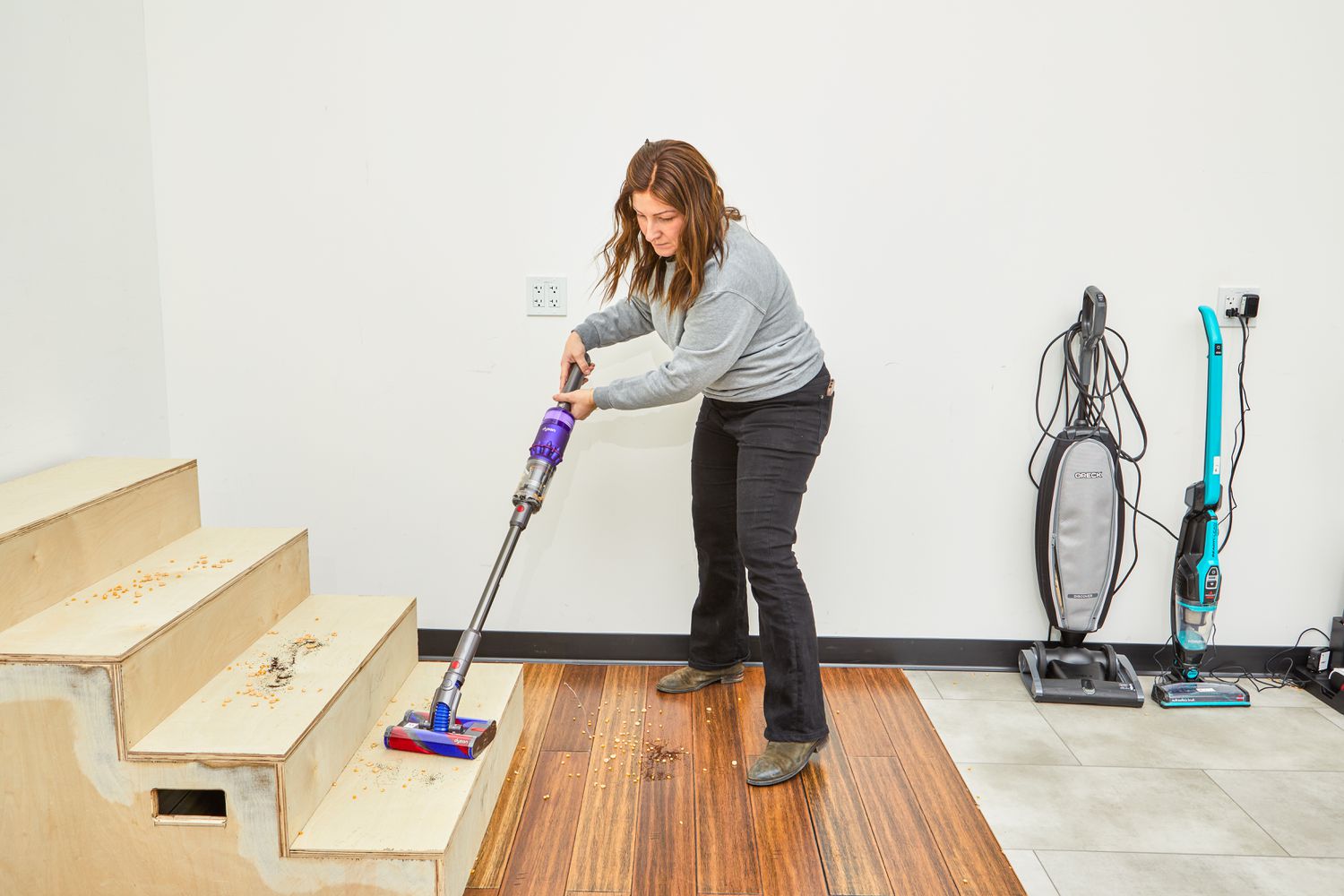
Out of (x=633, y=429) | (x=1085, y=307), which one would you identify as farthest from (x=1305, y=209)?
(x=633, y=429)

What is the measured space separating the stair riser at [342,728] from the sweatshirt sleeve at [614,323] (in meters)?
0.77

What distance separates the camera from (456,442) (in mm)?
2807

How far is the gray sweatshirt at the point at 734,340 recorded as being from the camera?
2105mm

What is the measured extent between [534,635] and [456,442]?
58 centimetres

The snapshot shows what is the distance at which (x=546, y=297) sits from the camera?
8.91ft

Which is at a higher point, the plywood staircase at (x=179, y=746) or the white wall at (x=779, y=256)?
the white wall at (x=779, y=256)

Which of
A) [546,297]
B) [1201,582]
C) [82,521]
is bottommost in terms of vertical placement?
[1201,582]

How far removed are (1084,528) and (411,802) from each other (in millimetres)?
1794

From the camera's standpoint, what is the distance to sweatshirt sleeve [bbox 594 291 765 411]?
2102 millimetres

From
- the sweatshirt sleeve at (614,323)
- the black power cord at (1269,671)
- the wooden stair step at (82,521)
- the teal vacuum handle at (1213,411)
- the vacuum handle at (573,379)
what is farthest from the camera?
the black power cord at (1269,671)

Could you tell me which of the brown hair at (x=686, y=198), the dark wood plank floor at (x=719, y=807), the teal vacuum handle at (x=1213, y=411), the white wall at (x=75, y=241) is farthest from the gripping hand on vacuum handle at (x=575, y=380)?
the teal vacuum handle at (x=1213, y=411)

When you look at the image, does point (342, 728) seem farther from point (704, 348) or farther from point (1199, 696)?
point (1199, 696)

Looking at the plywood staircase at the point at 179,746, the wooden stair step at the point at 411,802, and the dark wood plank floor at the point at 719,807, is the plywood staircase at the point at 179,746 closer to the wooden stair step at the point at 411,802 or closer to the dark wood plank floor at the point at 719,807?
the wooden stair step at the point at 411,802

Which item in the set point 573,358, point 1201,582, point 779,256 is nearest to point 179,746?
point 573,358
